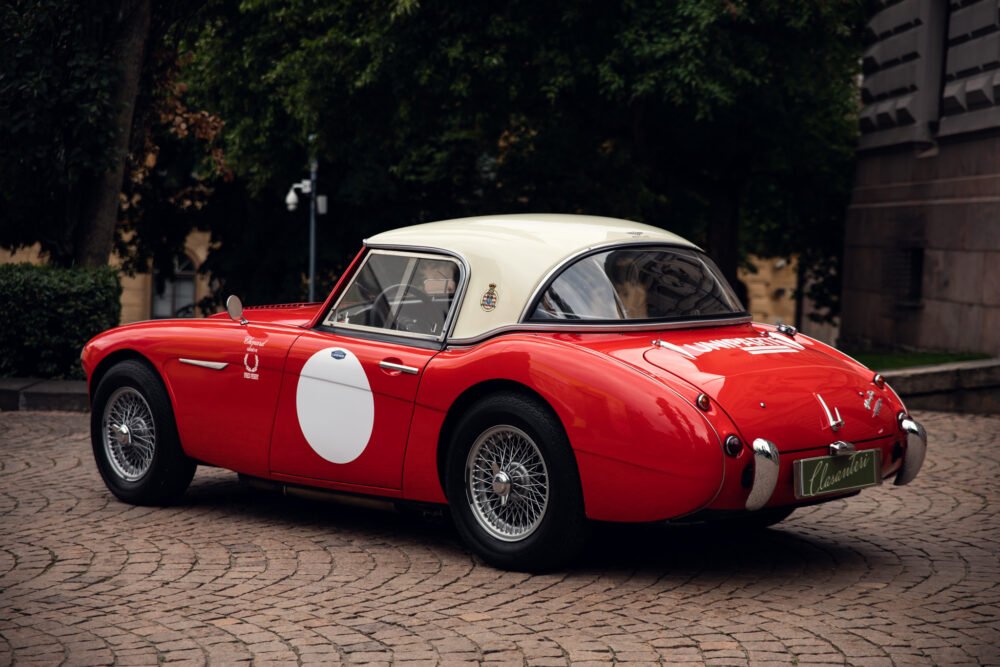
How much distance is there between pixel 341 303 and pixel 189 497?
5.85 ft

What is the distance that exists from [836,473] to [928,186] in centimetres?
1256

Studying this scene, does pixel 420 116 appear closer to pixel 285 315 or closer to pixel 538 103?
pixel 538 103

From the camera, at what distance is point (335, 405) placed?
6910 millimetres

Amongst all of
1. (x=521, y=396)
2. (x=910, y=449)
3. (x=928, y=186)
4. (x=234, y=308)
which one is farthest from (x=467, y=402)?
(x=928, y=186)

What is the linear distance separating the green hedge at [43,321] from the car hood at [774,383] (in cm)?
863

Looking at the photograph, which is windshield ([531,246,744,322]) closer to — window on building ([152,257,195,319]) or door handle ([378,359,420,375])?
door handle ([378,359,420,375])

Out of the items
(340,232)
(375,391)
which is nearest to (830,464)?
(375,391)

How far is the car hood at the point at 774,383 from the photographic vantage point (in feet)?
19.3

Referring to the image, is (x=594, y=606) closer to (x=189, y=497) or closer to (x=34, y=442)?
(x=189, y=497)

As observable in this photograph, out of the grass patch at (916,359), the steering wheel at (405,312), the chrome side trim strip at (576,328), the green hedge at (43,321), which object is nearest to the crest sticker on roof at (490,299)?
the chrome side trim strip at (576,328)

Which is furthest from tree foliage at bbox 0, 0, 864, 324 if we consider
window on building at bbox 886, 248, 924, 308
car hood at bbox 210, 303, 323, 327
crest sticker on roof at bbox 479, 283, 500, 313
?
crest sticker on roof at bbox 479, 283, 500, 313

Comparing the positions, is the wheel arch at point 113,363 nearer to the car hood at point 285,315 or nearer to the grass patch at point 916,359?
the car hood at point 285,315

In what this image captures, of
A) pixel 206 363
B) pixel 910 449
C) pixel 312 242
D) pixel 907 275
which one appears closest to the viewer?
pixel 910 449

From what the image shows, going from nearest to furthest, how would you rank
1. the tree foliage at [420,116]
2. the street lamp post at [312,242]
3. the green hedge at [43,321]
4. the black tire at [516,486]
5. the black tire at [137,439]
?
the black tire at [516,486]
the black tire at [137,439]
the green hedge at [43,321]
the tree foliage at [420,116]
the street lamp post at [312,242]
